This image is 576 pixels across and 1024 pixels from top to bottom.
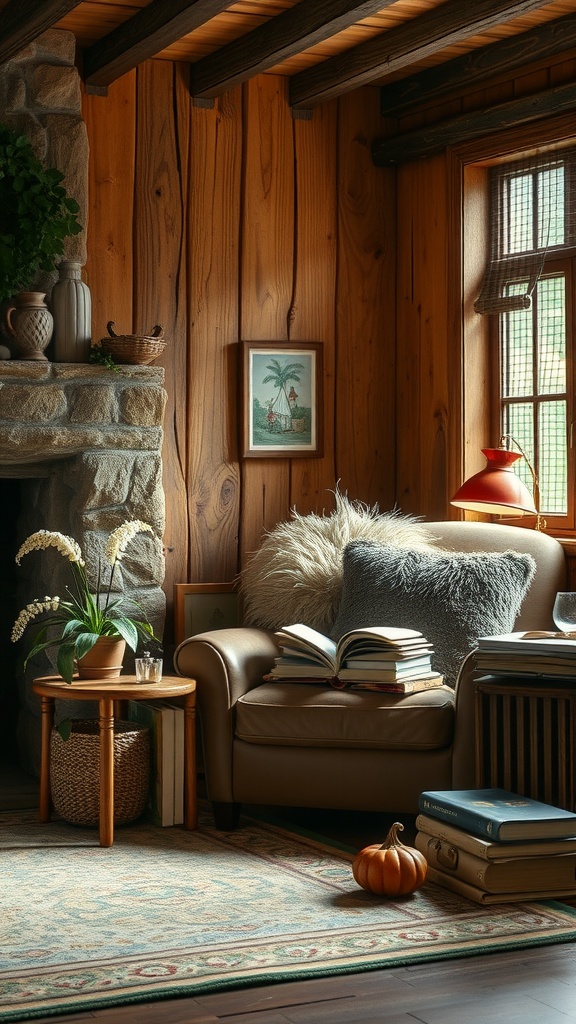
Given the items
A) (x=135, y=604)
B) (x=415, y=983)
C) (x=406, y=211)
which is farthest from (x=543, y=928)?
(x=406, y=211)

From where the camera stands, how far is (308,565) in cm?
423

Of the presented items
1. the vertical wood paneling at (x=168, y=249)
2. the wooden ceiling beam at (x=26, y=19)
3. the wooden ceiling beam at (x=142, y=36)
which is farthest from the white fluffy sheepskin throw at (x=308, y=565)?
the wooden ceiling beam at (x=26, y=19)

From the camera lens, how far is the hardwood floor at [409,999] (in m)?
2.39

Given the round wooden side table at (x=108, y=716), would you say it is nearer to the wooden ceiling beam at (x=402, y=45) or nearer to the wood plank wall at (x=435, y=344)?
the wood plank wall at (x=435, y=344)

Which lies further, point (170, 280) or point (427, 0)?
point (170, 280)

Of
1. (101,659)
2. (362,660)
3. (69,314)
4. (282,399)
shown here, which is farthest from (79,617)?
(282,399)

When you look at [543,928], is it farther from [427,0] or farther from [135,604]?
[427,0]

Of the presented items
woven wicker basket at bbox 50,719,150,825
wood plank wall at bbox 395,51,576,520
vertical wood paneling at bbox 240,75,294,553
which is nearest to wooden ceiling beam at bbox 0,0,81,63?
vertical wood paneling at bbox 240,75,294,553

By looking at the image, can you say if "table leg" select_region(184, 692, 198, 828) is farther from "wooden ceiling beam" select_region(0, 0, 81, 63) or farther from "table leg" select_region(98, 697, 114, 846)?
"wooden ceiling beam" select_region(0, 0, 81, 63)

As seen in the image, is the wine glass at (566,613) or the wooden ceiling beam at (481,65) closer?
the wine glass at (566,613)

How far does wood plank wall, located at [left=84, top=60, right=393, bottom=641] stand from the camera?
15.1ft

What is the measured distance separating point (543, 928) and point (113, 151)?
312 centimetres

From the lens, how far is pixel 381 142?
502cm

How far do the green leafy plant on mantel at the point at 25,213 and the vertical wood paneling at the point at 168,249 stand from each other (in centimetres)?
51
